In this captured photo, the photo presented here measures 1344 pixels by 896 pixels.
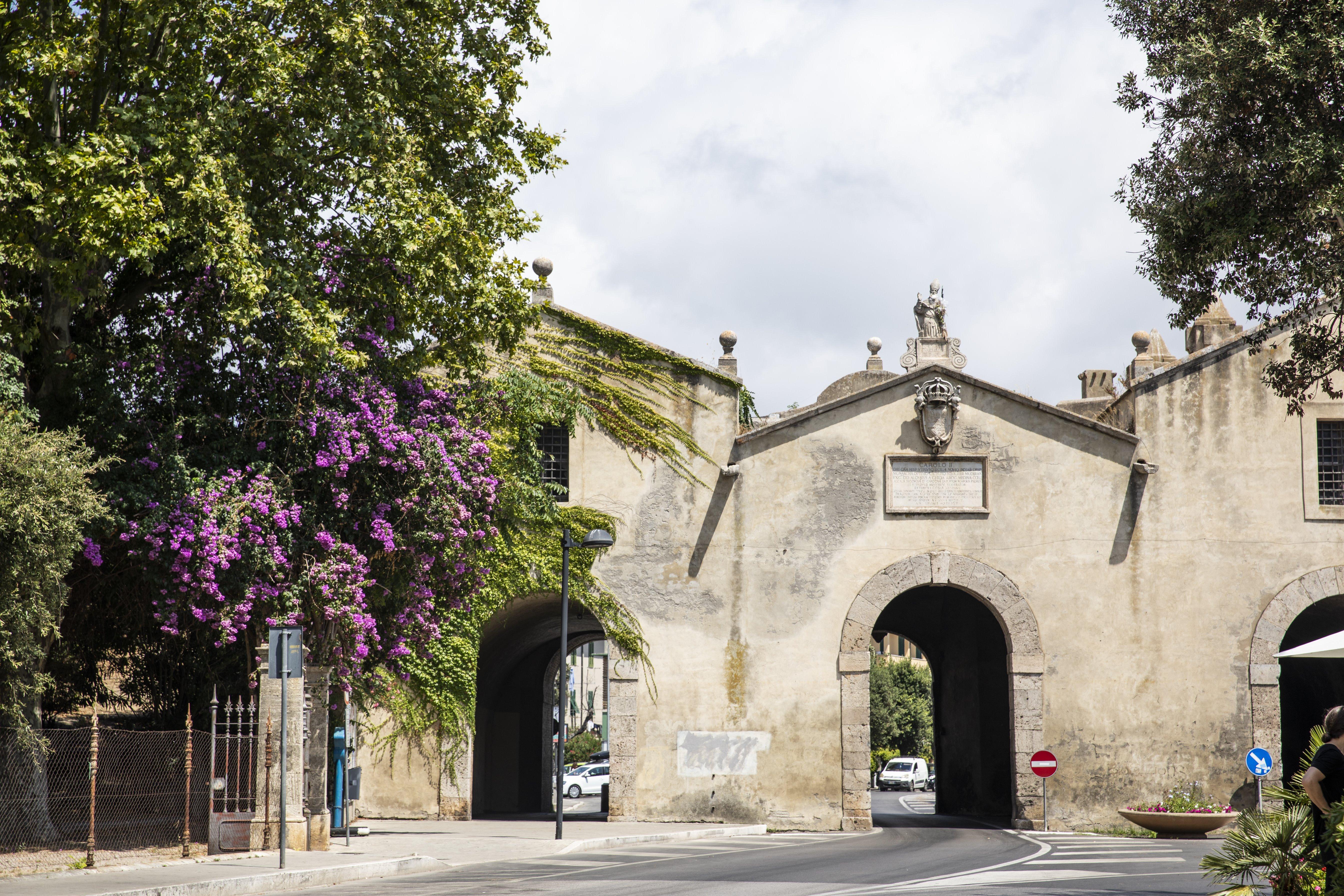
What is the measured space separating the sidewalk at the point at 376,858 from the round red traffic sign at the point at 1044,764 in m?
4.76

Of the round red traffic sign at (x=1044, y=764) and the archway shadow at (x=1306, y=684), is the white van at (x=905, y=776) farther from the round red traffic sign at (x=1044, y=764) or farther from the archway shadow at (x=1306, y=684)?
the round red traffic sign at (x=1044, y=764)

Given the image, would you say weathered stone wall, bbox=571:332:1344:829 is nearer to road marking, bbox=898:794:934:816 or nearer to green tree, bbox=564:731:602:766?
road marking, bbox=898:794:934:816

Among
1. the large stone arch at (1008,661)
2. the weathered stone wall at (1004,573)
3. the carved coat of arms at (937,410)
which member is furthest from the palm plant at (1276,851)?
the carved coat of arms at (937,410)

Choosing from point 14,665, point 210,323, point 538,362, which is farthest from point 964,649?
point 14,665

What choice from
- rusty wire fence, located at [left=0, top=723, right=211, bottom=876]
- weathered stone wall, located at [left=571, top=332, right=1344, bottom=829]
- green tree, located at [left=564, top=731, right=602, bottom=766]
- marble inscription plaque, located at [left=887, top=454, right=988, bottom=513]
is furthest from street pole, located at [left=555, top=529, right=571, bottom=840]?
green tree, located at [left=564, top=731, right=602, bottom=766]

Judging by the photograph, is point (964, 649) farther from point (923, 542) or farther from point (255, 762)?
point (255, 762)

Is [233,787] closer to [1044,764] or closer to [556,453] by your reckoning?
[556,453]

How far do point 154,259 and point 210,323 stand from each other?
1.15 metres

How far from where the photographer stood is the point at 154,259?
16609 mm

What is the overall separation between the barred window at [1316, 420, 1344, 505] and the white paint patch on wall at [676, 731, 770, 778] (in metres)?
11.0

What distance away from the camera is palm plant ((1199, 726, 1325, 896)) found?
892 centimetres

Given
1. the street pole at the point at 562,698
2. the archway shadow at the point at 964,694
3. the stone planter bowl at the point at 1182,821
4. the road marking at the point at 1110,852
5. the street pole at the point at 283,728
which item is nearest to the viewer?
the street pole at the point at 283,728

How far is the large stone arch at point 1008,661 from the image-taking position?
22.0m

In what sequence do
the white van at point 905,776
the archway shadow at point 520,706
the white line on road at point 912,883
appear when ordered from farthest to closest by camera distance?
the white van at point 905,776 → the archway shadow at point 520,706 → the white line on road at point 912,883
